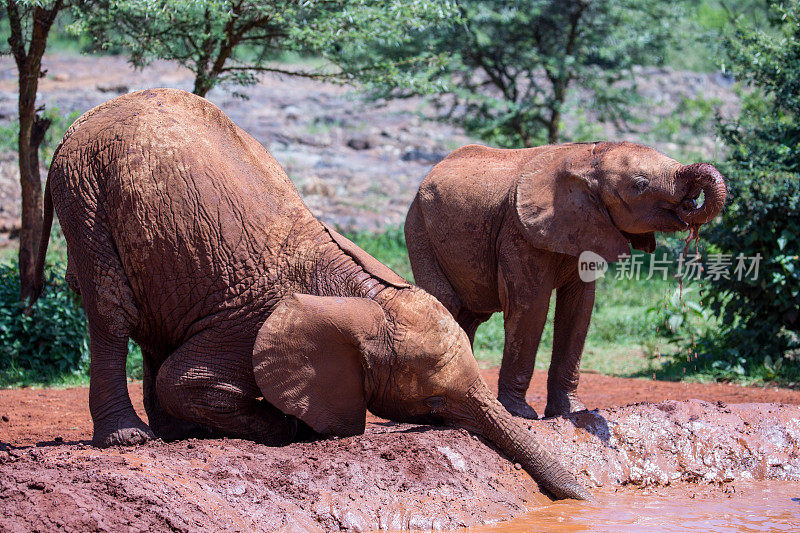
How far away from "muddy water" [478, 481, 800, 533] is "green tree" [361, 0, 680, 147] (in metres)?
11.7

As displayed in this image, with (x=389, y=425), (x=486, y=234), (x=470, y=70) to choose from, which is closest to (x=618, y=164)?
(x=486, y=234)

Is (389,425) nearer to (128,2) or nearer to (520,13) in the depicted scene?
(128,2)

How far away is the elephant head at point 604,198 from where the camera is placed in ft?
20.0

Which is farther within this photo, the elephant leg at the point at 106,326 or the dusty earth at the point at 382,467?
the elephant leg at the point at 106,326

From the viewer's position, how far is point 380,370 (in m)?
5.61

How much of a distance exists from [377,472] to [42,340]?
5573 mm

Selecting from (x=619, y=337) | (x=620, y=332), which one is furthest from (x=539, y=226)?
(x=620, y=332)

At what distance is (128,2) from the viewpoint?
877cm

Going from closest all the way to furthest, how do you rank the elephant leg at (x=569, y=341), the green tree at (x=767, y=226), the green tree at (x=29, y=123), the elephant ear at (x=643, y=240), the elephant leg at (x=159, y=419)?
1. the elephant leg at (x=159, y=419)
2. the elephant ear at (x=643, y=240)
3. the elephant leg at (x=569, y=341)
4. the green tree at (x=29, y=123)
5. the green tree at (x=767, y=226)

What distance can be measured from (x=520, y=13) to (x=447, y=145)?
18.7 feet

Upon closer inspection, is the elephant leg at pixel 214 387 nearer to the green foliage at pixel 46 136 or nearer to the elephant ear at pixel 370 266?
the elephant ear at pixel 370 266

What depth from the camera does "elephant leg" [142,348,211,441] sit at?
5.96 metres

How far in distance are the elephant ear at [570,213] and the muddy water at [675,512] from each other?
1704 mm

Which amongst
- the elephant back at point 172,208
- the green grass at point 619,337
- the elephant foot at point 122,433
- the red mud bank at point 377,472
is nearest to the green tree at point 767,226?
the green grass at point 619,337
